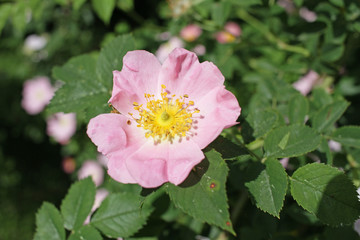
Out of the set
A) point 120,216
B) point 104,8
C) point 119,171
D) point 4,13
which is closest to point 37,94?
point 4,13

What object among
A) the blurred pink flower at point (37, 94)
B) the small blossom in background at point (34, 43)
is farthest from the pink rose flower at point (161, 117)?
the small blossom in background at point (34, 43)

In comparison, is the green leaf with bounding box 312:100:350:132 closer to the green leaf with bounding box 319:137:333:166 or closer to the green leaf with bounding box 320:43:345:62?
the green leaf with bounding box 319:137:333:166

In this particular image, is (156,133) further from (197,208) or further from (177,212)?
(177,212)

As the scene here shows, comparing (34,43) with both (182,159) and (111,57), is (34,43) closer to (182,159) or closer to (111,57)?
(111,57)

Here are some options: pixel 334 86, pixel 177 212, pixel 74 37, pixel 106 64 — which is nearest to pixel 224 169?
pixel 106 64

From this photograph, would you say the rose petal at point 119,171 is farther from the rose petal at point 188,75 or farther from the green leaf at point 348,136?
the green leaf at point 348,136

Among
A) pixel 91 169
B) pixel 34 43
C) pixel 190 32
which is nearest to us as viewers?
pixel 190 32
